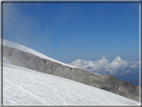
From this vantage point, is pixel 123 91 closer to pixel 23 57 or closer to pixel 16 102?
pixel 16 102

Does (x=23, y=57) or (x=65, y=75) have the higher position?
(x=23, y=57)

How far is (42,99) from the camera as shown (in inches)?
190

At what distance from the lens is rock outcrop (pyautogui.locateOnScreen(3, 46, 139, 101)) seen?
13.8 meters

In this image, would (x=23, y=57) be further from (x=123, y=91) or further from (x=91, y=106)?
(x=91, y=106)

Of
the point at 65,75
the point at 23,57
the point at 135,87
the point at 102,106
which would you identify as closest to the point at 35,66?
the point at 23,57

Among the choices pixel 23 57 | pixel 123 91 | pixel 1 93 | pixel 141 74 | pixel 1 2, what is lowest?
pixel 123 91

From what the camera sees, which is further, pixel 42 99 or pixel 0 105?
pixel 42 99

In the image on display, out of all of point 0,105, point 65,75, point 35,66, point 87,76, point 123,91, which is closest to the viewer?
point 0,105

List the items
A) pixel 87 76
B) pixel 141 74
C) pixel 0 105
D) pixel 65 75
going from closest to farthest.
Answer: pixel 0 105, pixel 141 74, pixel 87 76, pixel 65 75

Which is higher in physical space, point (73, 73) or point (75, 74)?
point (73, 73)

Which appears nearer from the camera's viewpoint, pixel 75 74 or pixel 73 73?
pixel 75 74

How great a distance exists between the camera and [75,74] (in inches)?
648

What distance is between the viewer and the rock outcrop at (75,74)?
45.2ft

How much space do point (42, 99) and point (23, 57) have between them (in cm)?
1420
